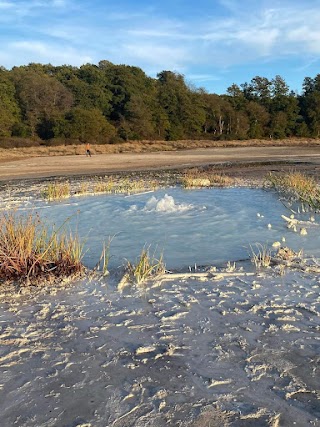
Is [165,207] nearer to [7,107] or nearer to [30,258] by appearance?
[30,258]

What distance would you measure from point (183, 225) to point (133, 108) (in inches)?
2179

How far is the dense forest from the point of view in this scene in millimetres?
58094

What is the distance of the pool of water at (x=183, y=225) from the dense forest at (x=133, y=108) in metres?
41.4

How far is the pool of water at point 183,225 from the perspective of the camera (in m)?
7.29

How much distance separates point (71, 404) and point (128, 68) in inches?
2892

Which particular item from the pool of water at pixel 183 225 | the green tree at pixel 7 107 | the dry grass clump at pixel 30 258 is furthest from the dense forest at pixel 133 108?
the dry grass clump at pixel 30 258

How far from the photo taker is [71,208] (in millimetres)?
11938

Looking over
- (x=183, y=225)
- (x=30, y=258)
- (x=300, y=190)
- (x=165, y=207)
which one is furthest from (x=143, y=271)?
(x=300, y=190)

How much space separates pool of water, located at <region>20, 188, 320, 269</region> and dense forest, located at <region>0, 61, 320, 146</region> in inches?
1631

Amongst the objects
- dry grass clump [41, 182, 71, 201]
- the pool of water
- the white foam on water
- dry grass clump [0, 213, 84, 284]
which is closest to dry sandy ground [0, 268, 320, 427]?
dry grass clump [0, 213, 84, 284]

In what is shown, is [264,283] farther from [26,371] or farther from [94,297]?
[26,371]

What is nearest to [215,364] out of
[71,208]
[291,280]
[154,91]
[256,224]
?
[291,280]

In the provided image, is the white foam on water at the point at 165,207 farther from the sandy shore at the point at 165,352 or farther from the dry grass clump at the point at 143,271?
the sandy shore at the point at 165,352

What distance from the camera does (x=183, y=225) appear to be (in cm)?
943
